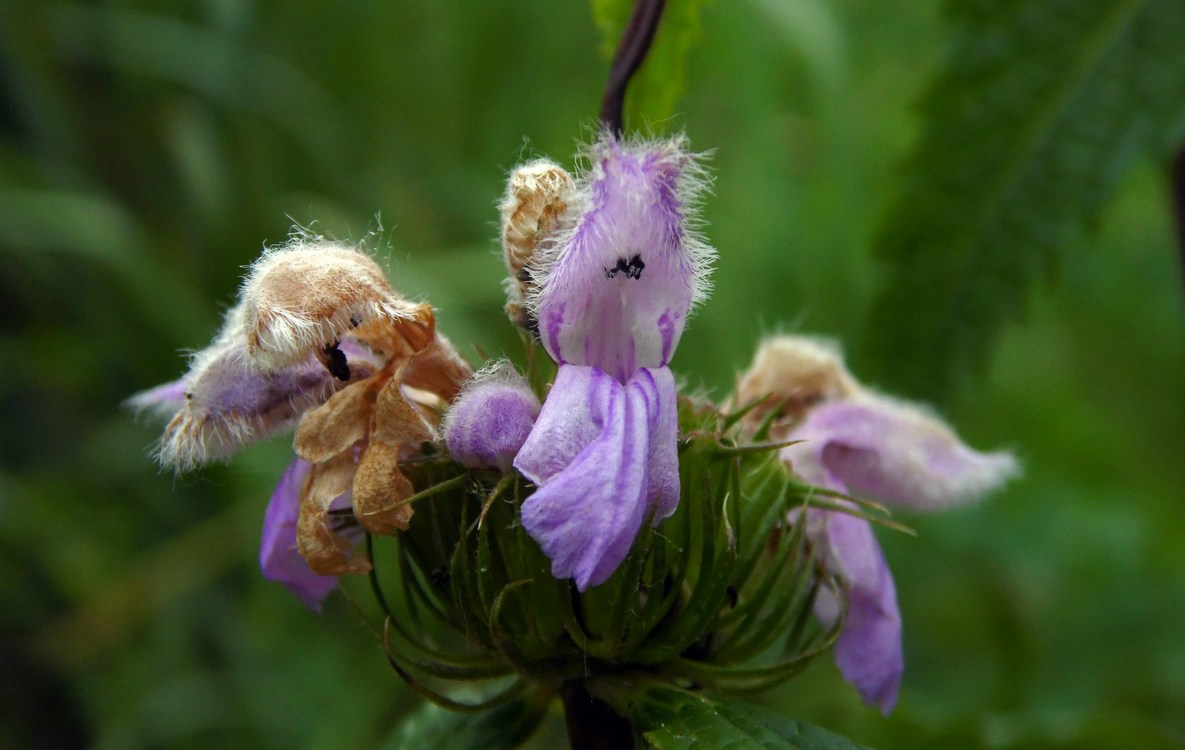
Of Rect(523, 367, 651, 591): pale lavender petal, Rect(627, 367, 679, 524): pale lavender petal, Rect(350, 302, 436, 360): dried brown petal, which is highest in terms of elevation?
Rect(350, 302, 436, 360): dried brown petal

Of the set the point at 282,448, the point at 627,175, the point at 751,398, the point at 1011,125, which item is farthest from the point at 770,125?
the point at 627,175

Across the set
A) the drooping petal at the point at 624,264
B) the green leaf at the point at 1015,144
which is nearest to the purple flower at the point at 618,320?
the drooping petal at the point at 624,264

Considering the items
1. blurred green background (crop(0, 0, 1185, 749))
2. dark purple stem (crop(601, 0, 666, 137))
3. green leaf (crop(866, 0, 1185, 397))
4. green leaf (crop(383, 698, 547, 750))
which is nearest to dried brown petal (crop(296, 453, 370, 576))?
green leaf (crop(383, 698, 547, 750))

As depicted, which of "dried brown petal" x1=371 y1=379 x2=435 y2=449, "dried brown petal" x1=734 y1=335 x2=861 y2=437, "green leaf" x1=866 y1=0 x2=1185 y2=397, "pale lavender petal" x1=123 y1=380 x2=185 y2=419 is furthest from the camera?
"green leaf" x1=866 y1=0 x2=1185 y2=397

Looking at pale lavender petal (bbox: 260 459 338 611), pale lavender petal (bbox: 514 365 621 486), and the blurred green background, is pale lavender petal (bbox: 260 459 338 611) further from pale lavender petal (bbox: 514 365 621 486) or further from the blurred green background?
the blurred green background

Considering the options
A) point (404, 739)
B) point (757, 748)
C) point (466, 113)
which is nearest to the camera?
point (757, 748)

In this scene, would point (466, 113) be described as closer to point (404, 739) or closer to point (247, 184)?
point (247, 184)

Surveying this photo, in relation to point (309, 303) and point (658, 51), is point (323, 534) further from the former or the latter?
point (658, 51)
